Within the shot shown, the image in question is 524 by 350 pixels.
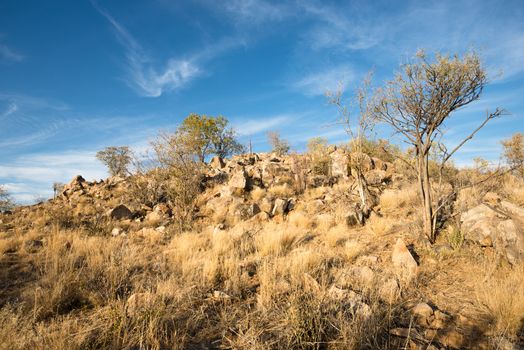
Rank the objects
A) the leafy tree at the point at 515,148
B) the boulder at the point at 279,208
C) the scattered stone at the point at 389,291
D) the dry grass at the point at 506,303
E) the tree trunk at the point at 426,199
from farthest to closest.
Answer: the leafy tree at the point at 515,148 < the boulder at the point at 279,208 < the tree trunk at the point at 426,199 < the scattered stone at the point at 389,291 < the dry grass at the point at 506,303

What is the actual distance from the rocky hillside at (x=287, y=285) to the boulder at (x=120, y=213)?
1240 mm

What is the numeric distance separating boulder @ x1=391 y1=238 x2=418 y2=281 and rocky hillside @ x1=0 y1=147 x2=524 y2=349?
0.04 m

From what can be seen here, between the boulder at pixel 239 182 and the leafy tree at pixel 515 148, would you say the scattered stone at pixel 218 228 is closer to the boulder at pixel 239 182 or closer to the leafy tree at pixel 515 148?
the boulder at pixel 239 182

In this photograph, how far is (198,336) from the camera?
334cm

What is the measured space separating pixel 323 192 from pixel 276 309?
9.61 metres

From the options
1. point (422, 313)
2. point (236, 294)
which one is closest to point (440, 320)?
point (422, 313)

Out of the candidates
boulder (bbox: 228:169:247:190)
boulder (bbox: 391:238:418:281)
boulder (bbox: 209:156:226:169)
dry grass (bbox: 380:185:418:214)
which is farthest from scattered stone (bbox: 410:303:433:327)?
boulder (bbox: 209:156:226:169)

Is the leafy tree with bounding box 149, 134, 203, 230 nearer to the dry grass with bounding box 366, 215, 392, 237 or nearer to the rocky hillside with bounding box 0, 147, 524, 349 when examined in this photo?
the rocky hillside with bounding box 0, 147, 524, 349

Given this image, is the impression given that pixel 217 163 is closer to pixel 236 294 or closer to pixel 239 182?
pixel 239 182

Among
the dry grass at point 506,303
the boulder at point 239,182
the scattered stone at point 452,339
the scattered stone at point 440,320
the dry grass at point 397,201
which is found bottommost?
the scattered stone at point 452,339

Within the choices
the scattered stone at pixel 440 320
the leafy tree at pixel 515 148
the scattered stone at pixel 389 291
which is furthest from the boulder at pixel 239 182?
the leafy tree at pixel 515 148

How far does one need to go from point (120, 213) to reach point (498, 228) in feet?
41.3

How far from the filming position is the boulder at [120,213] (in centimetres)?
1140

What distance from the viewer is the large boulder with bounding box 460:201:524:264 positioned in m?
5.05
